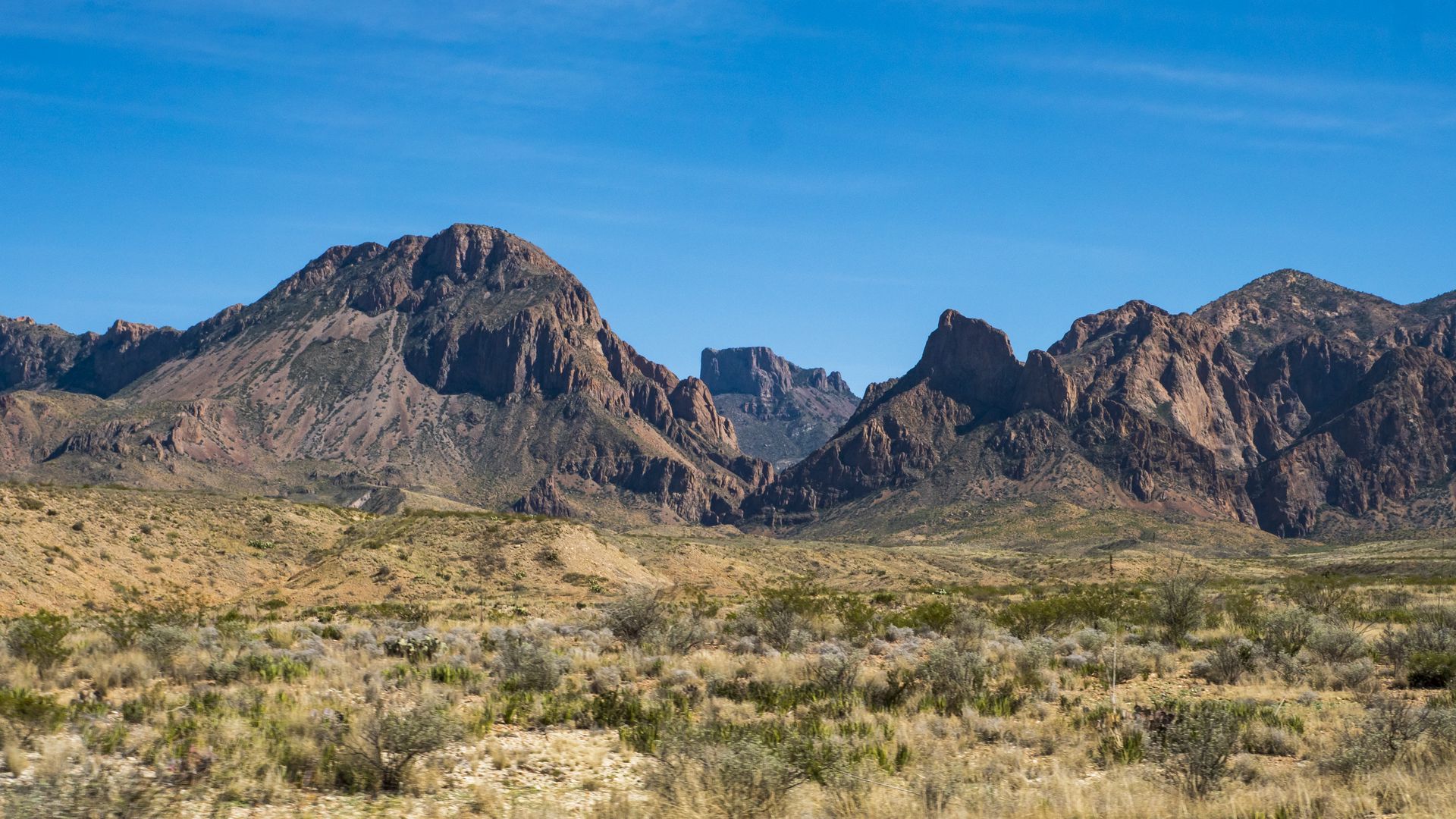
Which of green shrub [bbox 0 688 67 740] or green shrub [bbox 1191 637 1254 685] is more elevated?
green shrub [bbox 0 688 67 740]

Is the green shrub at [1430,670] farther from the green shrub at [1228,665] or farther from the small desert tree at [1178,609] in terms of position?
the small desert tree at [1178,609]

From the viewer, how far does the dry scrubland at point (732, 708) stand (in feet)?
36.2

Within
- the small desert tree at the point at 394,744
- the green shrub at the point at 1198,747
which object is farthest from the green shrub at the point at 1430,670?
the small desert tree at the point at 394,744

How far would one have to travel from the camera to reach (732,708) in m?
16.9

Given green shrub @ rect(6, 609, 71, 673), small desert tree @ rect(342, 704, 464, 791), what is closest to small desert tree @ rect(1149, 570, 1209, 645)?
small desert tree @ rect(342, 704, 464, 791)

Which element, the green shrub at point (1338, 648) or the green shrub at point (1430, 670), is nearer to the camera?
the green shrub at point (1430, 670)

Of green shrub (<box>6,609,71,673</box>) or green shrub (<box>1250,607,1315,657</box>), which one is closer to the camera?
green shrub (<box>6,609,71,673</box>)

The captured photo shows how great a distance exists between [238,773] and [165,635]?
10.8 m

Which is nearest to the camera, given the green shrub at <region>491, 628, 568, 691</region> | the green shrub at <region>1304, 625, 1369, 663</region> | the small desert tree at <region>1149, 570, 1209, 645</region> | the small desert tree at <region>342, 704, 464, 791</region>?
the small desert tree at <region>342, 704, 464, 791</region>

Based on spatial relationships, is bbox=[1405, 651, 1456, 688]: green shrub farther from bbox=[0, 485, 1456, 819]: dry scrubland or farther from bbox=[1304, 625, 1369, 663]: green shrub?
bbox=[1304, 625, 1369, 663]: green shrub

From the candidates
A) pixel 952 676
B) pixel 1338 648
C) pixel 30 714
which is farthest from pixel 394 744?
pixel 1338 648

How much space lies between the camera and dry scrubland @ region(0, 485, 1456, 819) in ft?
36.2

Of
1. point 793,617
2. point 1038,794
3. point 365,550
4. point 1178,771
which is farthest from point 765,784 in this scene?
point 365,550

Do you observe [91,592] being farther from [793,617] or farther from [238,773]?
[238,773]
